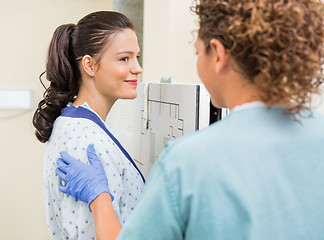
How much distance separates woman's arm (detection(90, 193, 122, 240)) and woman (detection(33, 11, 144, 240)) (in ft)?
0.30

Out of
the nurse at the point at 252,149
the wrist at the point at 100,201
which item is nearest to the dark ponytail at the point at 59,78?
the wrist at the point at 100,201

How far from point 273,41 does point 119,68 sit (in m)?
0.74

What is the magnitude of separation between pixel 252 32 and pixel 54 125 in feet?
2.76

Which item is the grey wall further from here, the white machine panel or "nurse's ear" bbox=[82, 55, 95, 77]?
"nurse's ear" bbox=[82, 55, 95, 77]

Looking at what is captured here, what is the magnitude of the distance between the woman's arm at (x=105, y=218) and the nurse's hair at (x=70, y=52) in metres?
0.36

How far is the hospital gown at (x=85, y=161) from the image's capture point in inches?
44.6

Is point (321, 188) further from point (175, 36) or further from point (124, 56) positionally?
point (175, 36)

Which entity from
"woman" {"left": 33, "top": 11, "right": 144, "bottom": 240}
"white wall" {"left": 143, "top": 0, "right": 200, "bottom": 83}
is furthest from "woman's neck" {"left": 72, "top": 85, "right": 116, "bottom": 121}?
"white wall" {"left": 143, "top": 0, "right": 200, "bottom": 83}

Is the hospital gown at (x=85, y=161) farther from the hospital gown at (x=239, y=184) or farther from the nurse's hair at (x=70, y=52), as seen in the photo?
the hospital gown at (x=239, y=184)

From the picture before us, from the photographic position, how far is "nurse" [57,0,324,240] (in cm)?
62

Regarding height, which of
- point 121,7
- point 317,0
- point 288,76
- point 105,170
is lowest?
point 105,170

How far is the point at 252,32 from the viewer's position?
62cm

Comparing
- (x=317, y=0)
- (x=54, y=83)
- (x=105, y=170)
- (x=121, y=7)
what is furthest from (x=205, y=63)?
(x=121, y=7)

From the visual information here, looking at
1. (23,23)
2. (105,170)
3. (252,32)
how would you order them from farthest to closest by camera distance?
(23,23)
(105,170)
(252,32)
